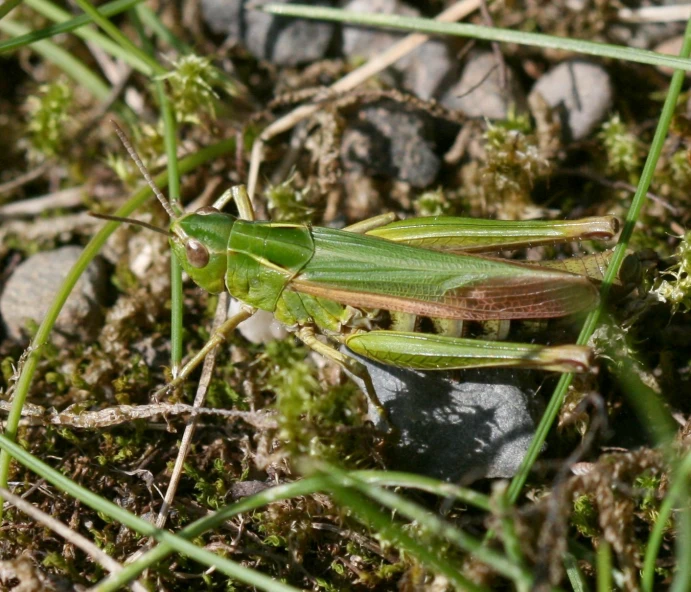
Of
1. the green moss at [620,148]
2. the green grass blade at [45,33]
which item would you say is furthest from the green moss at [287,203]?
the green moss at [620,148]

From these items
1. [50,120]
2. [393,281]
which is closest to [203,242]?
[393,281]

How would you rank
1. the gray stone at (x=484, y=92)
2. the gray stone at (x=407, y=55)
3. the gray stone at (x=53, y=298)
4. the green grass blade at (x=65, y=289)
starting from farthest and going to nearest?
1. the gray stone at (x=407, y=55)
2. the gray stone at (x=484, y=92)
3. the gray stone at (x=53, y=298)
4. the green grass blade at (x=65, y=289)

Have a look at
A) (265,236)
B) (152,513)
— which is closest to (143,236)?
(265,236)

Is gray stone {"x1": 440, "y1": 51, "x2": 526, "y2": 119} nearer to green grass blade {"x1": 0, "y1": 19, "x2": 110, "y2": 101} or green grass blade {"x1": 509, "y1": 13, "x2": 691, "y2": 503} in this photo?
green grass blade {"x1": 509, "y1": 13, "x2": 691, "y2": 503}

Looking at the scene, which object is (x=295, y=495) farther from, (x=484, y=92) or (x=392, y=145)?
(x=484, y=92)

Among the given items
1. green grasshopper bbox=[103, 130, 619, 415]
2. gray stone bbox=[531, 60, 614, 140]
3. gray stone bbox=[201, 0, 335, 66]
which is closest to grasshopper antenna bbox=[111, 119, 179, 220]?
green grasshopper bbox=[103, 130, 619, 415]

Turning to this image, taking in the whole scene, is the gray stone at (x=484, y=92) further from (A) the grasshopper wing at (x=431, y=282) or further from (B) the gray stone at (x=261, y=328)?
(B) the gray stone at (x=261, y=328)
